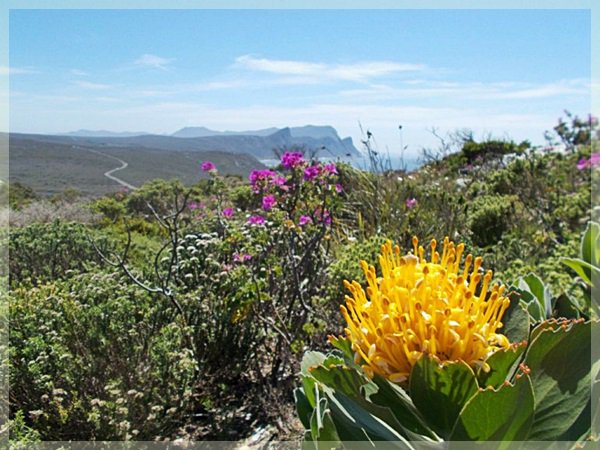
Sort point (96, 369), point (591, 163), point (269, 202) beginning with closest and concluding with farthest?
point (96, 369)
point (269, 202)
point (591, 163)

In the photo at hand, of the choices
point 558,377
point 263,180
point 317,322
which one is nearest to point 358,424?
point 558,377

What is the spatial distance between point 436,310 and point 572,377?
220 mm

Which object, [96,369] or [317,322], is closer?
[96,369]

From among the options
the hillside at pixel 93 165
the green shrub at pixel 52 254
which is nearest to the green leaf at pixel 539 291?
the green shrub at pixel 52 254

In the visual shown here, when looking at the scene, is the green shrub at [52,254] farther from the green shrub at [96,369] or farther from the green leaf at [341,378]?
the green leaf at [341,378]

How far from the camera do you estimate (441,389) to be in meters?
0.82

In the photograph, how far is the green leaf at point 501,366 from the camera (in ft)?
2.74

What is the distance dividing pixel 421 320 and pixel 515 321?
243 mm

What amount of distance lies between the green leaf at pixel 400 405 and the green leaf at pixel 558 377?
0.16m

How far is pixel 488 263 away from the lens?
15.2 feet

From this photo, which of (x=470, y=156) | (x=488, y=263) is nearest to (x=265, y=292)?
(x=488, y=263)

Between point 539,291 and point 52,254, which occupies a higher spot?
point 539,291

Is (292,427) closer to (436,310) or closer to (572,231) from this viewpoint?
(436,310)

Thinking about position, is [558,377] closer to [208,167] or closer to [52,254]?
[208,167]
